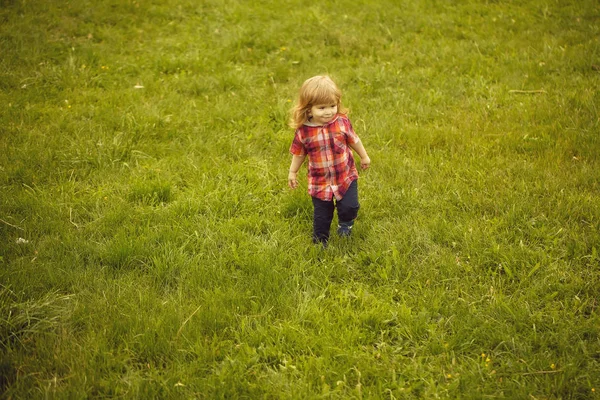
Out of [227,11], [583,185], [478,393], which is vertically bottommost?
[478,393]

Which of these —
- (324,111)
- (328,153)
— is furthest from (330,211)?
(324,111)

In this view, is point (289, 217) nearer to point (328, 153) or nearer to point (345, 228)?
point (345, 228)

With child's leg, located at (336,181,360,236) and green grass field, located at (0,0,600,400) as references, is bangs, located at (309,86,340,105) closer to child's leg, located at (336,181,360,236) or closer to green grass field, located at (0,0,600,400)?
child's leg, located at (336,181,360,236)

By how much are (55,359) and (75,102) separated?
4.32 m

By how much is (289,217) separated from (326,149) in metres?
0.96

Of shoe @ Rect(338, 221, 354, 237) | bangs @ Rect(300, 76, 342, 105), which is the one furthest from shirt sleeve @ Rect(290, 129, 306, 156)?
shoe @ Rect(338, 221, 354, 237)

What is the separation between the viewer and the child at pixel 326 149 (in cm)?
389

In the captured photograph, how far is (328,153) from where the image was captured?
13.3 feet

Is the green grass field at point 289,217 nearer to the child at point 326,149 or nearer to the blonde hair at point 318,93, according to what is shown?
the child at point 326,149

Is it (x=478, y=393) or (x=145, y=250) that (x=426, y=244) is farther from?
(x=145, y=250)

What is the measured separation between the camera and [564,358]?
3.13 meters

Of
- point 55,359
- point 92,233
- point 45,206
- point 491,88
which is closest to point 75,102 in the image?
point 45,206

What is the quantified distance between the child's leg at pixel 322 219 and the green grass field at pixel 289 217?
122mm

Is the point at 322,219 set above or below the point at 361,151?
below
